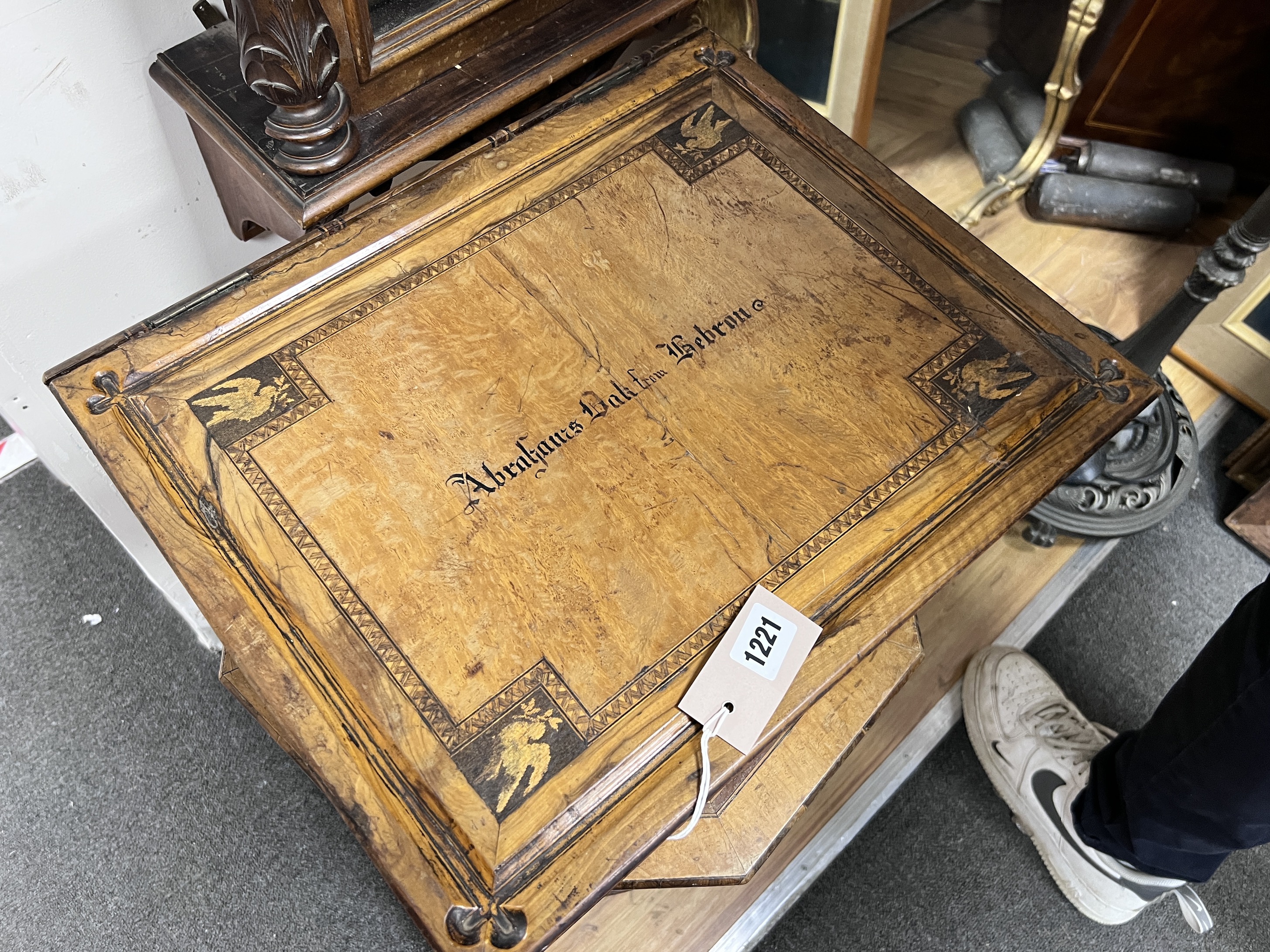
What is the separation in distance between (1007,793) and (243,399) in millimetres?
1254

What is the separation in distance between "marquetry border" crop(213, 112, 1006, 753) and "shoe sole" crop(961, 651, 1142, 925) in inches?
29.5

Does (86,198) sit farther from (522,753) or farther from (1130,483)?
(1130,483)

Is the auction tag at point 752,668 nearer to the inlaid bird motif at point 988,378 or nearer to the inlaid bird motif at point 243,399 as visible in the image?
the inlaid bird motif at point 988,378

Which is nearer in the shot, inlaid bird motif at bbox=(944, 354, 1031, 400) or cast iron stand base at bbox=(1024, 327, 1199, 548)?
inlaid bird motif at bbox=(944, 354, 1031, 400)

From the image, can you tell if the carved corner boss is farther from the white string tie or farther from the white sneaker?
the white string tie

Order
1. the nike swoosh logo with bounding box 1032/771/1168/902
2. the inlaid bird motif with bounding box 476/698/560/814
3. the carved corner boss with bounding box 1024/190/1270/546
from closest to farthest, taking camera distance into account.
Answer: the inlaid bird motif with bounding box 476/698/560/814 < the nike swoosh logo with bounding box 1032/771/1168/902 < the carved corner boss with bounding box 1024/190/1270/546

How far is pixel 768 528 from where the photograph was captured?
2.82 feet

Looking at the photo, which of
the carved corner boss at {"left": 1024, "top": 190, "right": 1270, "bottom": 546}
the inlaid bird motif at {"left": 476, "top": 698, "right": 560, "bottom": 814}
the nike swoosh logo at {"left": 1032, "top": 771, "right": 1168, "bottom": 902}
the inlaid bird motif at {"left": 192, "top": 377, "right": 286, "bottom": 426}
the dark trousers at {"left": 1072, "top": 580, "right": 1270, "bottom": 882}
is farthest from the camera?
the carved corner boss at {"left": 1024, "top": 190, "right": 1270, "bottom": 546}

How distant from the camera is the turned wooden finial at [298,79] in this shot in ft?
2.58

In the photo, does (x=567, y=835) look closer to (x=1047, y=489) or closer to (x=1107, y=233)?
(x=1047, y=489)

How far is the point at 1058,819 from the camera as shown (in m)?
1.39

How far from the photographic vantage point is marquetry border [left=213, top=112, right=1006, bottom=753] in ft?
2.54

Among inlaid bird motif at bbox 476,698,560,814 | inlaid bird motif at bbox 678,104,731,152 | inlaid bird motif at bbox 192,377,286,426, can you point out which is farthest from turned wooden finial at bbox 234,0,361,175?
inlaid bird motif at bbox 476,698,560,814

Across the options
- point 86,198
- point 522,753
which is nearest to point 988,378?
point 522,753
